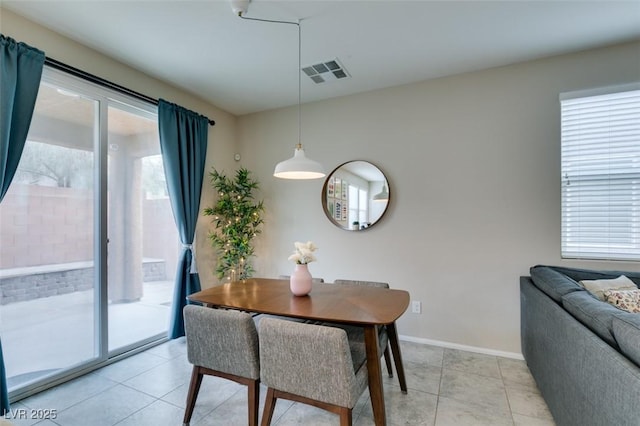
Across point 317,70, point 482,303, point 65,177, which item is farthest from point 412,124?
point 65,177

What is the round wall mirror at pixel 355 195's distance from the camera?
324cm

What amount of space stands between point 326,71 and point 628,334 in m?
2.79

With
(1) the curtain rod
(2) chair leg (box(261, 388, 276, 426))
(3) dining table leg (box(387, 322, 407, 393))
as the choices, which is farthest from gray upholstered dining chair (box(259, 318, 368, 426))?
(1) the curtain rod

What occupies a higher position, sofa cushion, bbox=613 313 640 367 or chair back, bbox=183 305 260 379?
sofa cushion, bbox=613 313 640 367

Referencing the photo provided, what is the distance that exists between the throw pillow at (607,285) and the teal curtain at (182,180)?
3415 mm

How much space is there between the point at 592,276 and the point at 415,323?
1515mm

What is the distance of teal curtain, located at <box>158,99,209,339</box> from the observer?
3.05 m

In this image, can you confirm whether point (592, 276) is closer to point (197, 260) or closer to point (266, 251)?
point (266, 251)

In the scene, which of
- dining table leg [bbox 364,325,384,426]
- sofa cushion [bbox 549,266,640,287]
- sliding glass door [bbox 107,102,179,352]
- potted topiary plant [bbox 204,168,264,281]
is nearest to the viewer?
dining table leg [bbox 364,325,384,426]

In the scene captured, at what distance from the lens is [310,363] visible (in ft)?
4.84

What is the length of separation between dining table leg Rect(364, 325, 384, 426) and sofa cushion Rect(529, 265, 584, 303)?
3.87 feet

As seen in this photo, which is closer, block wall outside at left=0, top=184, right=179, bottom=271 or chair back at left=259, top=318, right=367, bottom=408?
chair back at left=259, top=318, right=367, bottom=408

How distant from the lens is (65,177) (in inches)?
93.7

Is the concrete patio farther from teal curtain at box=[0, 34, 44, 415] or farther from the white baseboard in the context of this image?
the white baseboard
